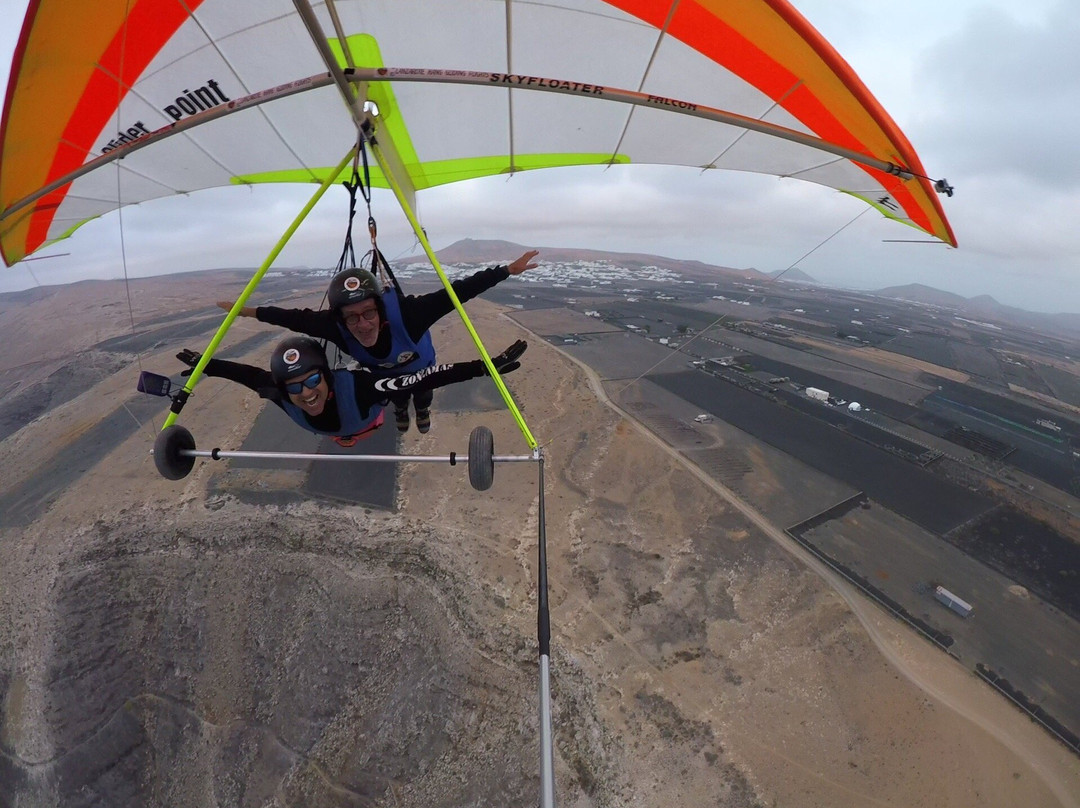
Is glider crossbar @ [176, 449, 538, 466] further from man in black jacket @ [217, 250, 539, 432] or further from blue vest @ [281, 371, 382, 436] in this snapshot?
man in black jacket @ [217, 250, 539, 432]

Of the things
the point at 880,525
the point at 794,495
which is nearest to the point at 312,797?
the point at 794,495

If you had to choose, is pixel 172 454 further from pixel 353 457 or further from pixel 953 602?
pixel 953 602

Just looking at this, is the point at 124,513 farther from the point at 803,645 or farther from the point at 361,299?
the point at 803,645

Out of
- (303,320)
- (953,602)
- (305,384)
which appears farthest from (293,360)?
(953,602)

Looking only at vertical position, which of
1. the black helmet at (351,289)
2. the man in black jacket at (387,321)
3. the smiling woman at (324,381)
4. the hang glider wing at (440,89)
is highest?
the hang glider wing at (440,89)

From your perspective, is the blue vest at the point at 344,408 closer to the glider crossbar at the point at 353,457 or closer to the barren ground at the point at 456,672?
the glider crossbar at the point at 353,457

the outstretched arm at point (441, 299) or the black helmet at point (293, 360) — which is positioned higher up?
the outstretched arm at point (441, 299)

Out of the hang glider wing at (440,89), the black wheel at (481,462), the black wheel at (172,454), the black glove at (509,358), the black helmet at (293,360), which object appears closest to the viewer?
the hang glider wing at (440,89)

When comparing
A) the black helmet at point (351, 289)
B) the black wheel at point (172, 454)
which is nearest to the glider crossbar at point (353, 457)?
the black wheel at point (172, 454)
